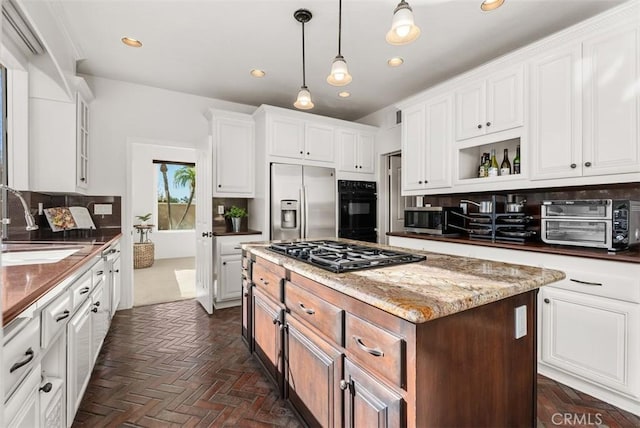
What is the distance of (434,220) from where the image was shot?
330 centimetres

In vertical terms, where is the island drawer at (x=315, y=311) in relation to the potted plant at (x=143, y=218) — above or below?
below

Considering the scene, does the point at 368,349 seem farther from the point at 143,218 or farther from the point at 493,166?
the point at 143,218

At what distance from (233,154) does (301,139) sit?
2.88ft

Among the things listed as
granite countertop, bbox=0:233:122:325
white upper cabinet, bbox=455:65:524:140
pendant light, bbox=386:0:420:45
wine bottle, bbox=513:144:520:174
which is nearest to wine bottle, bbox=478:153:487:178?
wine bottle, bbox=513:144:520:174

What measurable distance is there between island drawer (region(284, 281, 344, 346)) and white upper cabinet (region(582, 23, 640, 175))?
2.20 meters

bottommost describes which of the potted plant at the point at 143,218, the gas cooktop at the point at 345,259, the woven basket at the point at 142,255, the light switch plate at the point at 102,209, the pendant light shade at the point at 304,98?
the woven basket at the point at 142,255

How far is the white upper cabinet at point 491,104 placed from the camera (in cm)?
268

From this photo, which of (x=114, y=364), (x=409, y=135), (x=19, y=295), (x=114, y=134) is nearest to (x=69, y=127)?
(x=114, y=134)

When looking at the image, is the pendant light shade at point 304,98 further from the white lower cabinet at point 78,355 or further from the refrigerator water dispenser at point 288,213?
the white lower cabinet at point 78,355

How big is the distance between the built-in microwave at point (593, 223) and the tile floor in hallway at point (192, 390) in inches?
40.3

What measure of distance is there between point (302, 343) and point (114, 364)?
1.80m

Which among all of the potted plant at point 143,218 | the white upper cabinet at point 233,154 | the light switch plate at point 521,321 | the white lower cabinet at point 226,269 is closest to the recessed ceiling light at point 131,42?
the white upper cabinet at point 233,154

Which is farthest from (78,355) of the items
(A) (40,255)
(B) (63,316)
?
(A) (40,255)

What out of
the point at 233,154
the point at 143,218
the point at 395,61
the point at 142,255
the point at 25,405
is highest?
the point at 395,61
